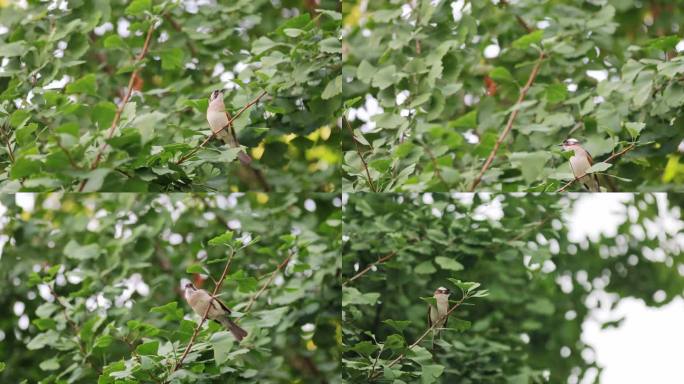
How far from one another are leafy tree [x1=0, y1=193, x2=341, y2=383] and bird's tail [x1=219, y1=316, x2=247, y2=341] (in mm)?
18

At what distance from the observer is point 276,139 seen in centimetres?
195

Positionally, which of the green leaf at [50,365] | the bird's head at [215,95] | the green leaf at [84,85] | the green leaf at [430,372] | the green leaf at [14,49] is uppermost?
the green leaf at [84,85]

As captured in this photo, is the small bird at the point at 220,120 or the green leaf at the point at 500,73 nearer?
the small bird at the point at 220,120

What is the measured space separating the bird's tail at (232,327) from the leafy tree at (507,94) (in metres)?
0.38

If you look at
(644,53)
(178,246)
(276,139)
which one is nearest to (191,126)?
(276,139)

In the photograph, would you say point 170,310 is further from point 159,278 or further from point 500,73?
point 500,73

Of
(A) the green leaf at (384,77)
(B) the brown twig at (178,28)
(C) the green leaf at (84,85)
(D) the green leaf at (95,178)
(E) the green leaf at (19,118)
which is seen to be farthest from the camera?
(B) the brown twig at (178,28)

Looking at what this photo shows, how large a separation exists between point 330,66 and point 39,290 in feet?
3.00

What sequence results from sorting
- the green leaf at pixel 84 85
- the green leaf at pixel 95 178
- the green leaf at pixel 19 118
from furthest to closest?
the green leaf at pixel 19 118
the green leaf at pixel 84 85
the green leaf at pixel 95 178

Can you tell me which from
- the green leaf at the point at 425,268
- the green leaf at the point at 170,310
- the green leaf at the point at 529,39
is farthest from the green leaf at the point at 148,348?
the green leaf at the point at 529,39

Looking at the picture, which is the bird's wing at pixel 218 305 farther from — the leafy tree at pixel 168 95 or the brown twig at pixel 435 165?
the brown twig at pixel 435 165

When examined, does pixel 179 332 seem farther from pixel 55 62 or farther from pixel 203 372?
pixel 55 62

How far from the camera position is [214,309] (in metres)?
1.53

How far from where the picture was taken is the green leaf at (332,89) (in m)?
1.73
